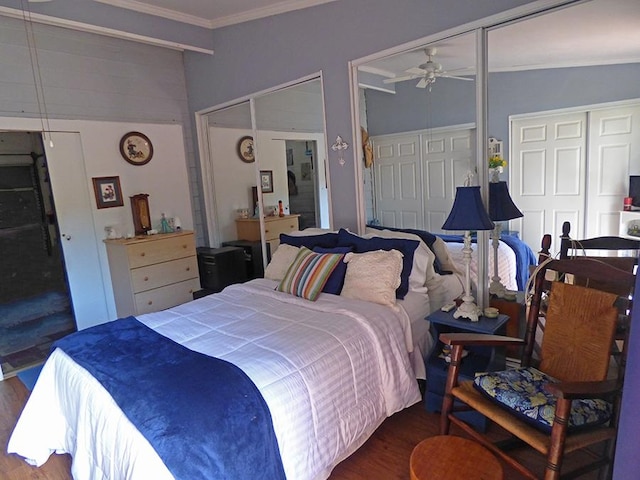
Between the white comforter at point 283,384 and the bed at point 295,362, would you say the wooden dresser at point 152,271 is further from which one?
the white comforter at point 283,384

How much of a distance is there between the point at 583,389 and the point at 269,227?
10.3 feet

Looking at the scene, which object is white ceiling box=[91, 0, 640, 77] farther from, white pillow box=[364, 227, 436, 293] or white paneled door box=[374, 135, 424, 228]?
white pillow box=[364, 227, 436, 293]

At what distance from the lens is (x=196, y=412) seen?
144 cm

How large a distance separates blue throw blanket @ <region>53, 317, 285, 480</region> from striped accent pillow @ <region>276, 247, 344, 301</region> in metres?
0.90

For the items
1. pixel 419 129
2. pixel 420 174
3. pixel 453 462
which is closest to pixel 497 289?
pixel 420 174

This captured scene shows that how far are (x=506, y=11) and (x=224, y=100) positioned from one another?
2857 mm

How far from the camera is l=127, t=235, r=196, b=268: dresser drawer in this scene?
369cm

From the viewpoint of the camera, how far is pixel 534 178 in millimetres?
2281

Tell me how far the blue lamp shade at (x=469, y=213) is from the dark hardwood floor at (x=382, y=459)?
1138 millimetres

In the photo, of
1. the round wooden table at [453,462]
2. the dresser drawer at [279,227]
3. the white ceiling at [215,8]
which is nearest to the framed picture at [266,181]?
the dresser drawer at [279,227]

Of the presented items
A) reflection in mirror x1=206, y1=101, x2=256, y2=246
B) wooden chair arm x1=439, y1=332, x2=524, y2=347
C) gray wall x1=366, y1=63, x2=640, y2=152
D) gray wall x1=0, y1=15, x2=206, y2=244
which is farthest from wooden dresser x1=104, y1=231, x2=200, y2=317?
wooden chair arm x1=439, y1=332, x2=524, y2=347

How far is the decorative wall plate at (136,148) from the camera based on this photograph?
4027mm

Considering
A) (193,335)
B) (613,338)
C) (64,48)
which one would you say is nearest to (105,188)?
(64,48)

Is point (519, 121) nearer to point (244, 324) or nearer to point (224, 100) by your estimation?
point (244, 324)
